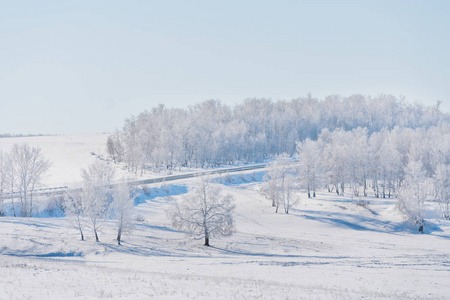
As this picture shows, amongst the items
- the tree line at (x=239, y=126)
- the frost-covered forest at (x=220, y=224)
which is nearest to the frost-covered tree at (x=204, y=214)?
the frost-covered forest at (x=220, y=224)

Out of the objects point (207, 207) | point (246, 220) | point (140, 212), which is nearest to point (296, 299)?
point (207, 207)

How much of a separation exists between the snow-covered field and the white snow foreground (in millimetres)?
83

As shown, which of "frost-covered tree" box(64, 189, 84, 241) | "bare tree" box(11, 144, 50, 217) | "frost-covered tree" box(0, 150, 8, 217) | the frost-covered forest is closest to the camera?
the frost-covered forest

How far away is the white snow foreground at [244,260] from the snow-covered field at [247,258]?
0.27ft

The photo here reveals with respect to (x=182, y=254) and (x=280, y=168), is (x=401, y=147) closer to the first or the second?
(x=280, y=168)

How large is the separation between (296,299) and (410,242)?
33.3 metres

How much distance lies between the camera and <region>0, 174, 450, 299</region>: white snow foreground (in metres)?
18.6

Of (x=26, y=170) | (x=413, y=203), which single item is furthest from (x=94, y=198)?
(x=413, y=203)

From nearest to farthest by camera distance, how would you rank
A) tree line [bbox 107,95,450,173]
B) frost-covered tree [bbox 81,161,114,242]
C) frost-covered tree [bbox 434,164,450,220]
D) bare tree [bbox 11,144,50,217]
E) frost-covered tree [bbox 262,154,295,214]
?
frost-covered tree [bbox 81,161,114,242]
bare tree [bbox 11,144,50,217]
frost-covered tree [bbox 262,154,295,214]
frost-covered tree [bbox 434,164,450,220]
tree line [bbox 107,95,450,173]

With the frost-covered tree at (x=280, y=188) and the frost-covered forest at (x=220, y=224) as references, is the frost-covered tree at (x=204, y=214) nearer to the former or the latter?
the frost-covered forest at (x=220, y=224)

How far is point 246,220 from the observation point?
54344mm

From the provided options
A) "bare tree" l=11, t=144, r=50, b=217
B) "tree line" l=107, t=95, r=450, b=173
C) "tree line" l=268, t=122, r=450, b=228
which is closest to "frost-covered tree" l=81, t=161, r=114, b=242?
"bare tree" l=11, t=144, r=50, b=217

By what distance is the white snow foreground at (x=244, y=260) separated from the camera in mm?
18609

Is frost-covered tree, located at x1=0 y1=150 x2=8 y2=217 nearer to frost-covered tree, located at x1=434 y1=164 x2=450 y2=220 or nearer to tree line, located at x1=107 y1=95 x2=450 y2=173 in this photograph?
tree line, located at x1=107 y1=95 x2=450 y2=173
